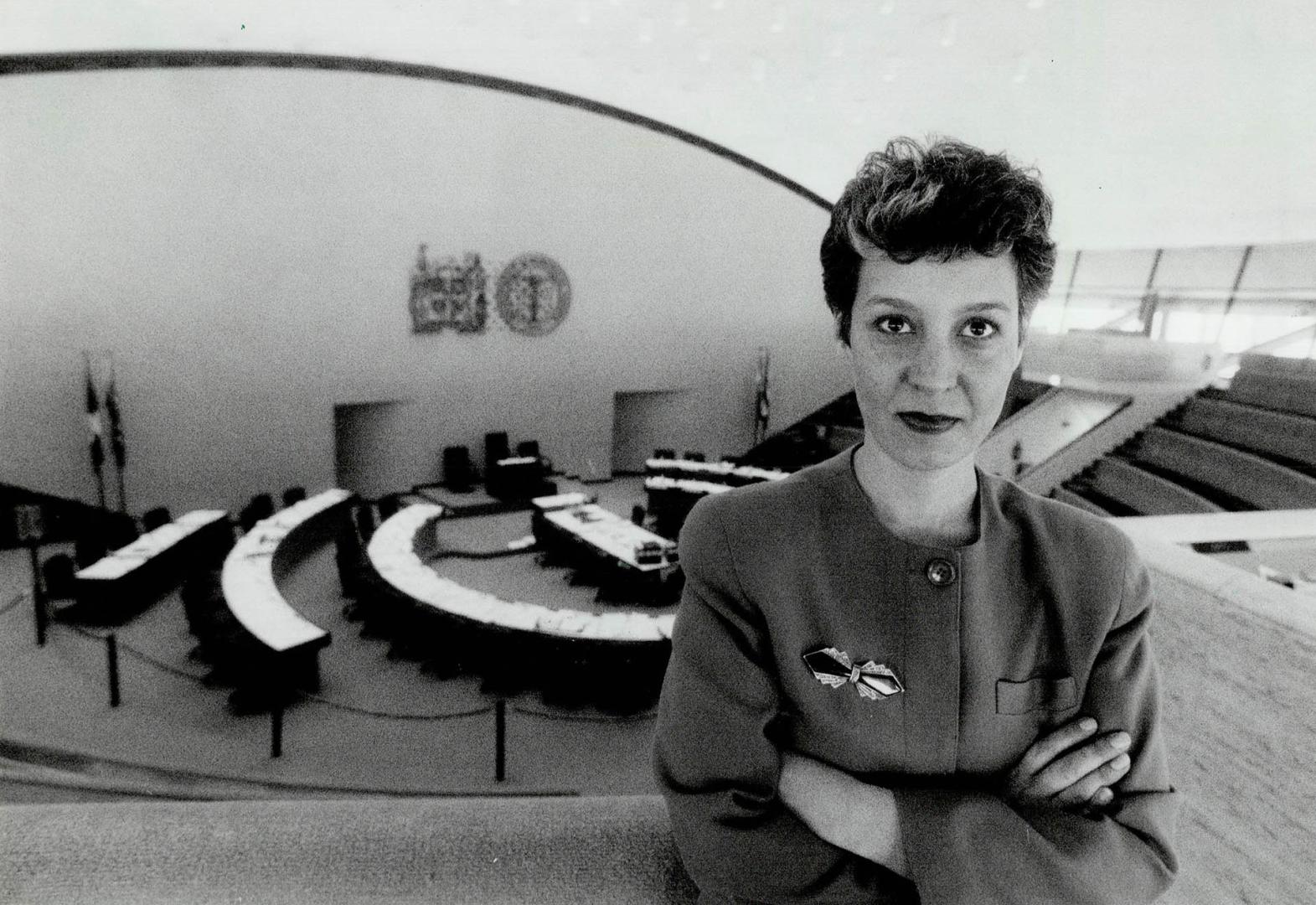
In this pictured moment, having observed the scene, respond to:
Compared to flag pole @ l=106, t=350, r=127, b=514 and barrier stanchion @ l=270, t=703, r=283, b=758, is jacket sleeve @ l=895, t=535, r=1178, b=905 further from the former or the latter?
flag pole @ l=106, t=350, r=127, b=514

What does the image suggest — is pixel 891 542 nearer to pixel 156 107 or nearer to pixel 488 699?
pixel 488 699

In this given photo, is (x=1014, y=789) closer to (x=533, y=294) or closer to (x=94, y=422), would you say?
(x=94, y=422)

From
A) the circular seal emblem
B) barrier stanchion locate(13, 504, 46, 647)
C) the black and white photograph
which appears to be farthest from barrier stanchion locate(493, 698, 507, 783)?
the circular seal emblem

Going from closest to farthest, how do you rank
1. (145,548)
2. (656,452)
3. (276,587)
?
(276,587) → (145,548) → (656,452)

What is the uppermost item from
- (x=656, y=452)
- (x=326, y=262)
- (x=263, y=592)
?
(x=326, y=262)

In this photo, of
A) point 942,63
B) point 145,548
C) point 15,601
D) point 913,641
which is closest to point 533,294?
point 942,63

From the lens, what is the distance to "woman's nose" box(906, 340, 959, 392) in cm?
120

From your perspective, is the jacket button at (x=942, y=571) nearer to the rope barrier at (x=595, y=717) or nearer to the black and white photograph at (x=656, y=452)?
the black and white photograph at (x=656, y=452)

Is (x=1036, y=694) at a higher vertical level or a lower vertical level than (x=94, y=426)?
higher

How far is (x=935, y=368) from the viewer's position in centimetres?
121

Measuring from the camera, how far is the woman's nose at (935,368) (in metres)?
1.20

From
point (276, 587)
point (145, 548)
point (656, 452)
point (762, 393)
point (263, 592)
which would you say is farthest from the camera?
point (762, 393)

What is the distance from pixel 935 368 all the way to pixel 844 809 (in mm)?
→ 658

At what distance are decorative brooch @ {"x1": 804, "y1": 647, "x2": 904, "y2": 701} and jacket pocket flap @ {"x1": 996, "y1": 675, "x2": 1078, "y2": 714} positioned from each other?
162 millimetres
